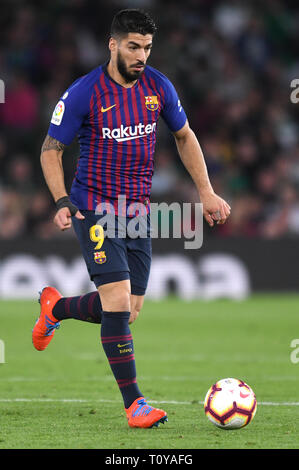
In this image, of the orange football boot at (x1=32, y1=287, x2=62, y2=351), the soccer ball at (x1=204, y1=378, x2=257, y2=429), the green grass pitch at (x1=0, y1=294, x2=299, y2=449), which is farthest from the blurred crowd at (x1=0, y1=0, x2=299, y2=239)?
the soccer ball at (x1=204, y1=378, x2=257, y2=429)

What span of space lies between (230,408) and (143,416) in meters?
0.50

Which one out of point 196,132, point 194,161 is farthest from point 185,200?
point 194,161

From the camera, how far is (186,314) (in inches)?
514

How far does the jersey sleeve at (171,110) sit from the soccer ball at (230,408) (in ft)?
5.71

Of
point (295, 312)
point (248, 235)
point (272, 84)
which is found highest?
point (272, 84)

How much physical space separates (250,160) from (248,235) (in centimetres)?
151

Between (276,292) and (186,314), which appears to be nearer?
(186,314)

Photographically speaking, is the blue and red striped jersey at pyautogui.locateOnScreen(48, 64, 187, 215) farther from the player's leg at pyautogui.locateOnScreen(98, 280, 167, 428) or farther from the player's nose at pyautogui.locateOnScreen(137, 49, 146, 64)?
the player's leg at pyautogui.locateOnScreen(98, 280, 167, 428)

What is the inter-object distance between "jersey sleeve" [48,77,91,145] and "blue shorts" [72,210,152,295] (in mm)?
484
